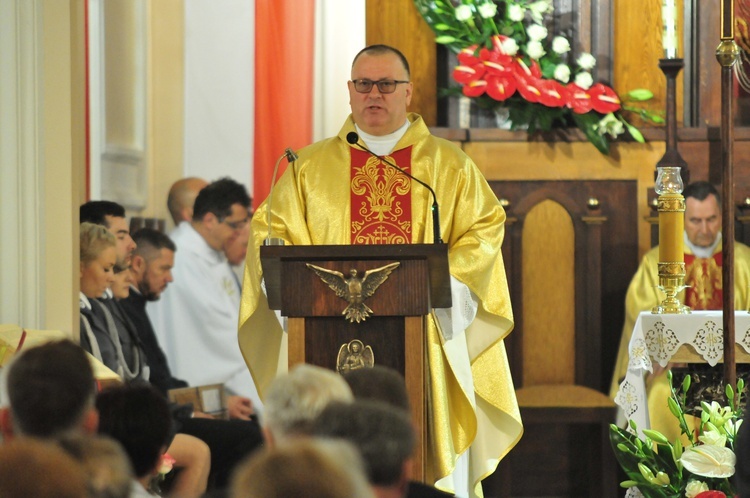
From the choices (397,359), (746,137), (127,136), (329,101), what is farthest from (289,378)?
(746,137)

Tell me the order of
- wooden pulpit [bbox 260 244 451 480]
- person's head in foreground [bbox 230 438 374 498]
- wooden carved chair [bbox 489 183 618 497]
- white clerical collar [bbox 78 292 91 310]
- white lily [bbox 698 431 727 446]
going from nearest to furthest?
person's head in foreground [bbox 230 438 374 498]
white lily [bbox 698 431 727 446]
wooden pulpit [bbox 260 244 451 480]
white clerical collar [bbox 78 292 91 310]
wooden carved chair [bbox 489 183 618 497]

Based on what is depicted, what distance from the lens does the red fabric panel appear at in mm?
7309

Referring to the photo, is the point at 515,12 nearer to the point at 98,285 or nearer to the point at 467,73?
the point at 467,73

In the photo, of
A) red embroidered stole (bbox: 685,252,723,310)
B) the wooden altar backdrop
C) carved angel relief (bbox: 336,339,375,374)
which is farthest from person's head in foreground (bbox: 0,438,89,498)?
red embroidered stole (bbox: 685,252,723,310)

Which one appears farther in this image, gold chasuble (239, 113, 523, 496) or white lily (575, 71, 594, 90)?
white lily (575, 71, 594, 90)

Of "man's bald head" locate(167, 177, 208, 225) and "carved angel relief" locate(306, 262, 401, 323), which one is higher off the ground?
"man's bald head" locate(167, 177, 208, 225)

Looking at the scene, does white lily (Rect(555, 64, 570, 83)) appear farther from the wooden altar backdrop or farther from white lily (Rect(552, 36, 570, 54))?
the wooden altar backdrop

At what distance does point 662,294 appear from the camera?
7.42 meters

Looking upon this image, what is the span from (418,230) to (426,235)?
58 mm

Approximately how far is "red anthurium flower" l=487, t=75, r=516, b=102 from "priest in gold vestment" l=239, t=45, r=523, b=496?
214 cm

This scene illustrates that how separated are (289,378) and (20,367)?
2.08 feet

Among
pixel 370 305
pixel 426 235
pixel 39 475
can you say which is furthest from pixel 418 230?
pixel 39 475

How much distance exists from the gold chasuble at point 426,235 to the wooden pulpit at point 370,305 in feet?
1.99

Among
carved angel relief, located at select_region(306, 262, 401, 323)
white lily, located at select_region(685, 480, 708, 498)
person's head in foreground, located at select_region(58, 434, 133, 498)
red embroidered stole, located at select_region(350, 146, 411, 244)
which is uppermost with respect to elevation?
red embroidered stole, located at select_region(350, 146, 411, 244)
